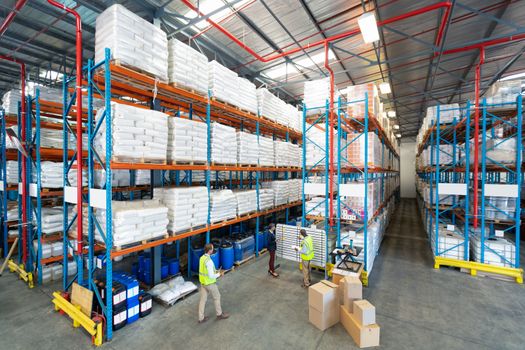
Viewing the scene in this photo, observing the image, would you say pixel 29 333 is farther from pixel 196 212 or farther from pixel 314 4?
pixel 314 4

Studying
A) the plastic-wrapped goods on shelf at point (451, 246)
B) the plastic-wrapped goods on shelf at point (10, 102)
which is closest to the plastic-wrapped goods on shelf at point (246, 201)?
the plastic-wrapped goods on shelf at point (451, 246)

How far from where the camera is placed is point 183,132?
5754 mm

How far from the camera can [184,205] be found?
5859 mm

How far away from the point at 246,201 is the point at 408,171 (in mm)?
28057

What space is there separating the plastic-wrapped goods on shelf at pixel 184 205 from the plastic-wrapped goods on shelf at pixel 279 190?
13.5ft

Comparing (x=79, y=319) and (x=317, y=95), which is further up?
(x=317, y=95)

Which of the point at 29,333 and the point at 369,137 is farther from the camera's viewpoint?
the point at 369,137

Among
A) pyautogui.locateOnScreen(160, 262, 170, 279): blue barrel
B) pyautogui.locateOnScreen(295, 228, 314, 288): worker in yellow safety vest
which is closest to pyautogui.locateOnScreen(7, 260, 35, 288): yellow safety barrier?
pyautogui.locateOnScreen(160, 262, 170, 279): blue barrel

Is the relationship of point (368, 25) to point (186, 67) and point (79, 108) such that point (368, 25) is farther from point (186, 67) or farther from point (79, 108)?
point (79, 108)

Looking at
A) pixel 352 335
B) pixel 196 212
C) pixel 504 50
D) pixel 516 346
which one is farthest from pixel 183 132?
pixel 504 50

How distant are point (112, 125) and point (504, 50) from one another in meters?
13.7

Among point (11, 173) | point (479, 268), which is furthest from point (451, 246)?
point (11, 173)

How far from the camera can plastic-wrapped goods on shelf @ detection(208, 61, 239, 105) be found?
6656 millimetres

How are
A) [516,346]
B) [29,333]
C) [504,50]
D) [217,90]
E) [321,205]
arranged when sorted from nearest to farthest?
[516,346]
[29,333]
[217,90]
[321,205]
[504,50]
